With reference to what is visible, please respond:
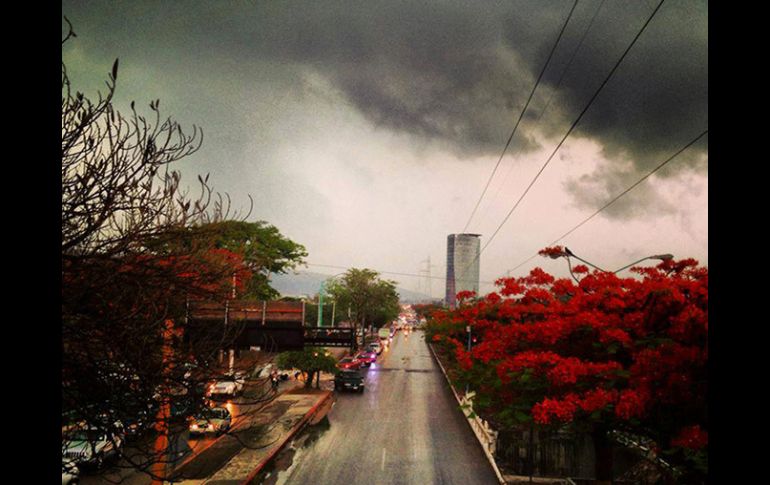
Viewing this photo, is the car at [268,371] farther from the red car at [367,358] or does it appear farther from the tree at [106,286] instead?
the red car at [367,358]

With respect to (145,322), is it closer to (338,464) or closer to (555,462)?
(338,464)

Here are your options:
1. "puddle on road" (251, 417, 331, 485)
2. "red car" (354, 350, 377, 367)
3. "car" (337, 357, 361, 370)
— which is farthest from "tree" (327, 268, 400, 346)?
"puddle on road" (251, 417, 331, 485)

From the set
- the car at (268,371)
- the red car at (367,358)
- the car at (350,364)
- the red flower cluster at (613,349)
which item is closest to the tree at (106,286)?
the car at (268,371)

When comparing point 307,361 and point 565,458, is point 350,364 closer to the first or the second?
point 307,361

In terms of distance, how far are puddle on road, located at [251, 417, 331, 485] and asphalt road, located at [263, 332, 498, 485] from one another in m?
0.03

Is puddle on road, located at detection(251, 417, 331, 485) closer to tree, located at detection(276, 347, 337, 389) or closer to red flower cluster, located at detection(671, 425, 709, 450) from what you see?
tree, located at detection(276, 347, 337, 389)

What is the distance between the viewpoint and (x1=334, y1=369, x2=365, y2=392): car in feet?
89.9

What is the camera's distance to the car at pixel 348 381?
2741 cm

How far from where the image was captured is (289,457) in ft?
50.5

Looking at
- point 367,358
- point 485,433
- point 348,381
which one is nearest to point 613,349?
point 485,433

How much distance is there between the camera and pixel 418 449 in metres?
16.5

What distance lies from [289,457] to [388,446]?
12.0 feet
